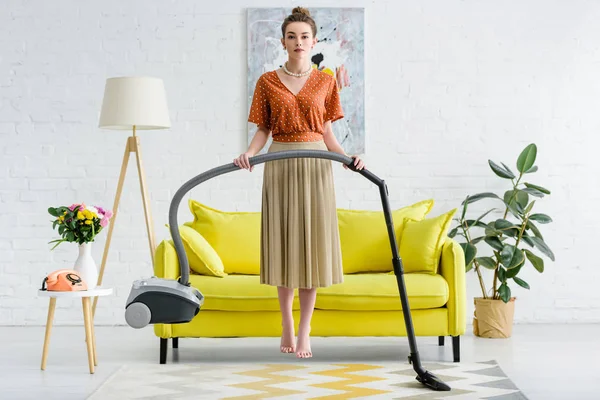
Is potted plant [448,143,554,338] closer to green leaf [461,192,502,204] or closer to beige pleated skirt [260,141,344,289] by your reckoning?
green leaf [461,192,502,204]

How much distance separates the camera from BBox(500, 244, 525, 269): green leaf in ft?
17.2

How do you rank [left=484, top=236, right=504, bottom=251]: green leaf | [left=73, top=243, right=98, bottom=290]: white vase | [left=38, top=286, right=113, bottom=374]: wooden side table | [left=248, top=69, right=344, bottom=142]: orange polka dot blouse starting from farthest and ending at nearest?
[left=484, top=236, right=504, bottom=251]: green leaf, [left=73, top=243, right=98, bottom=290]: white vase, [left=38, top=286, right=113, bottom=374]: wooden side table, [left=248, top=69, right=344, bottom=142]: orange polka dot blouse

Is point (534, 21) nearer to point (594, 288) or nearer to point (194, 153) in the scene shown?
point (594, 288)

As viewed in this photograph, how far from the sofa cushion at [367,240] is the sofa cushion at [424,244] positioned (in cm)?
13

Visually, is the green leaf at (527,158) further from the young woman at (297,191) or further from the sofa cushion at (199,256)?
the young woman at (297,191)

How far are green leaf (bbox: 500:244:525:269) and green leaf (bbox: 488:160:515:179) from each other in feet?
1.63

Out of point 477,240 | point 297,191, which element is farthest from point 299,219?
point 477,240

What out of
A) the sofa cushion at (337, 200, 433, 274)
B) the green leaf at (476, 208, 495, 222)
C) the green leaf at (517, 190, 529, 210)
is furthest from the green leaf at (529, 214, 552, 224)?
the sofa cushion at (337, 200, 433, 274)

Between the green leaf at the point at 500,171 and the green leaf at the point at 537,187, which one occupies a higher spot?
the green leaf at the point at 500,171

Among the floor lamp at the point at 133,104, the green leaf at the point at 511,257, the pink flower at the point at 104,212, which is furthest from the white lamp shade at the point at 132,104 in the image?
the green leaf at the point at 511,257

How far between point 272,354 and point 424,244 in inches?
42.3

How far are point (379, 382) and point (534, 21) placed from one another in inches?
128

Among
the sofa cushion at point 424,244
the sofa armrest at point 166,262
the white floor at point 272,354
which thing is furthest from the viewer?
the sofa cushion at point 424,244

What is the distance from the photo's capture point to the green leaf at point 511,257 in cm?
524
